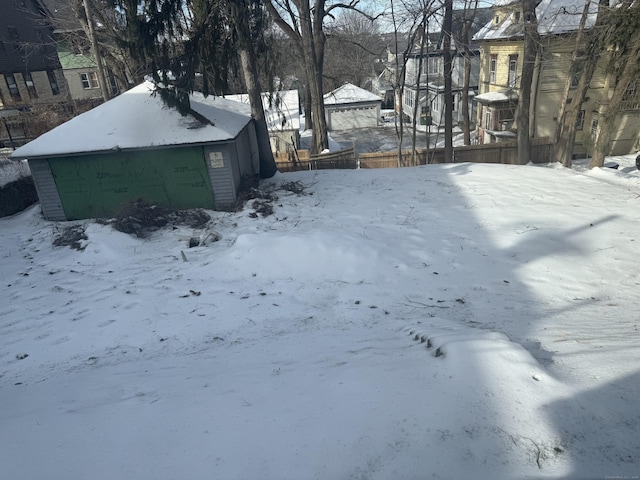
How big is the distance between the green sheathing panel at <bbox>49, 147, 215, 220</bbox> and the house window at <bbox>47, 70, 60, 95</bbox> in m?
31.0

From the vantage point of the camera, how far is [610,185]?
41.4ft

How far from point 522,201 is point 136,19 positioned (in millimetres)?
10914

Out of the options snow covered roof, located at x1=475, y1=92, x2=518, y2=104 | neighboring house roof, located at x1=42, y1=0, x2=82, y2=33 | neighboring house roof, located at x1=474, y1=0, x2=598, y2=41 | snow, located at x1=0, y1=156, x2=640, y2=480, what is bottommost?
snow, located at x1=0, y1=156, x2=640, y2=480

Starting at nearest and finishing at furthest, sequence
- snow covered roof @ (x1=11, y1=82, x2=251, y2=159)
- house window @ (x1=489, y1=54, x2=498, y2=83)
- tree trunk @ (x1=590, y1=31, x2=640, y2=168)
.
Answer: snow covered roof @ (x1=11, y1=82, x2=251, y2=159) < tree trunk @ (x1=590, y1=31, x2=640, y2=168) < house window @ (x1=489, y1=54, x2=498, y2=83)

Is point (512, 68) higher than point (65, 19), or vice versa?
point (65, 19)

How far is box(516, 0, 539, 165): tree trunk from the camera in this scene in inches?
629

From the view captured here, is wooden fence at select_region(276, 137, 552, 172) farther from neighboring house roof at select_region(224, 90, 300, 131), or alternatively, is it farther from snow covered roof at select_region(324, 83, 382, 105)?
snow covered roof at select_region(324, 83, 382, 105)

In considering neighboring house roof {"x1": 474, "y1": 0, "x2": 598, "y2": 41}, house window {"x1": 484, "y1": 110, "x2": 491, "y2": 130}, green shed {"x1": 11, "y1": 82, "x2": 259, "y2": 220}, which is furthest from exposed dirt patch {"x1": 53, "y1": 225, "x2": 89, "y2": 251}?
house window {"x1": 484, "y1": 110, "x2": 491, "y2": 130}

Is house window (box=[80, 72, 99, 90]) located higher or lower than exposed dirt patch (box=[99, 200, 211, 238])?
higher

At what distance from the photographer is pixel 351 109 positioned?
1508 inches

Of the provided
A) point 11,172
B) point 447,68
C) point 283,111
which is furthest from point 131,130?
point 283,111

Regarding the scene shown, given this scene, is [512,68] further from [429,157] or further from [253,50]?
[253,50]

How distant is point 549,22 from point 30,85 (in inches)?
1521

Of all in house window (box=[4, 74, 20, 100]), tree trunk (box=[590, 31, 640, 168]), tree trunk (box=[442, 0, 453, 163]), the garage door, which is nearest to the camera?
tree trunk (box=[590, 31, 640, 168])
